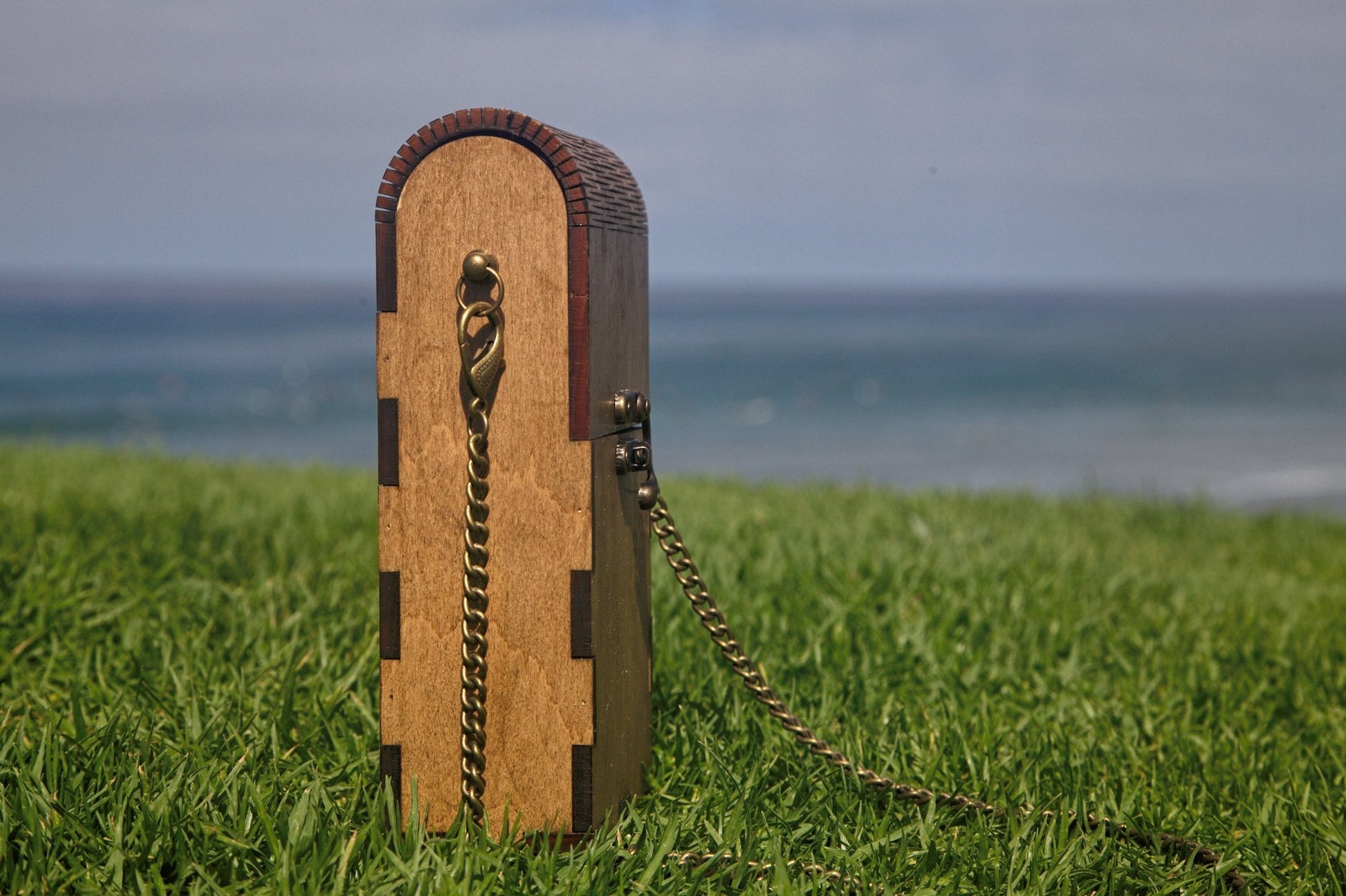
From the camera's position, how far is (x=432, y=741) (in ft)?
6.69

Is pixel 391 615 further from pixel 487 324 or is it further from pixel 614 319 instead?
pixel 614 319

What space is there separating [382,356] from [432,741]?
71 centimetres

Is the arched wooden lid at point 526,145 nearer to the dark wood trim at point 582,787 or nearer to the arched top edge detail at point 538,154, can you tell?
the arched top edge detail at point 538,154

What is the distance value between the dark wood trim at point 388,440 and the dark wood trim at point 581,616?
14.8 inches

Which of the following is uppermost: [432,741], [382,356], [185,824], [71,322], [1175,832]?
[71,322]

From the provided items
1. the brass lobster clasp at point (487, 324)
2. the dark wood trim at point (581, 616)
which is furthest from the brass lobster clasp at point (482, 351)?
the dark wood trim at point (581, 616)

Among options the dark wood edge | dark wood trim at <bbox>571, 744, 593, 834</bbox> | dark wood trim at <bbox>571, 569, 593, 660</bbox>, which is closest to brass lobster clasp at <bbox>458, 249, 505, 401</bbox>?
the dark wood edge

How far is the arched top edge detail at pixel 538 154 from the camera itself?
188 cm

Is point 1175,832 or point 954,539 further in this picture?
point 954,539

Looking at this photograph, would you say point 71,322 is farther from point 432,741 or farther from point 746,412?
point 432,741

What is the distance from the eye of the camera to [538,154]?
6.21 ft

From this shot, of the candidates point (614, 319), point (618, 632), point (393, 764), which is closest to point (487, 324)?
point (614, 319)

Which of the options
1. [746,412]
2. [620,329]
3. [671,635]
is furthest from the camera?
[746,412]

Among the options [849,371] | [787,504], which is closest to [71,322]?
[849,371]
